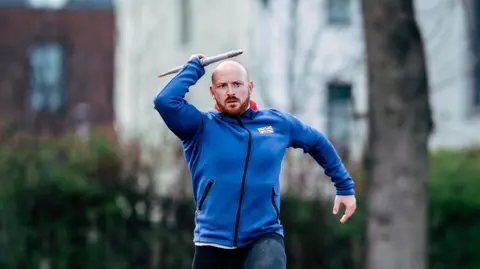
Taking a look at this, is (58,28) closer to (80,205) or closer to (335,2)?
(335,2)

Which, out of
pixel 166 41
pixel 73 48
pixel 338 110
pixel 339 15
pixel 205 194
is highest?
pixel 339 15

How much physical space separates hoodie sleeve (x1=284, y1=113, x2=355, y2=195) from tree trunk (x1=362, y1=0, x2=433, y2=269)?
4.90 m

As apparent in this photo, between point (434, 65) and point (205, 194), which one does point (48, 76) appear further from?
point (205, 194)

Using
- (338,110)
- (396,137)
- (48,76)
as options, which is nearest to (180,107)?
(396,137)

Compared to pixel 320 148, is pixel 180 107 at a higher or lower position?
higher

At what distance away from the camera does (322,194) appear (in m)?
14.4

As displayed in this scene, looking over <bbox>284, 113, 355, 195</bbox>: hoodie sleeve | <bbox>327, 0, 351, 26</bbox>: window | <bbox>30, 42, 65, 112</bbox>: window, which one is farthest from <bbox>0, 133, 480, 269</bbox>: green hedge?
<bbox>30, 42, 65, 112</bbox>: window

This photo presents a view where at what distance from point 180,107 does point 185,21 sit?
23.7m

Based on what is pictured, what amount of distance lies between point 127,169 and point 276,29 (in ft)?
35.9

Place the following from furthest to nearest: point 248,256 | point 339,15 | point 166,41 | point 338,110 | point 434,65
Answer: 1. point 166,41
2. point 339,15
3. point 338,110
4. point 434,65
5. point 248,256

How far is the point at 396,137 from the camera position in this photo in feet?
38.0

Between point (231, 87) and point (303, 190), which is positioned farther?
point (303, 190)

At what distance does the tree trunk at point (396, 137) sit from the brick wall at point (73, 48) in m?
25.7

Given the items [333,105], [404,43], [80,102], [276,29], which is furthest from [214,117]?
[80,102]
